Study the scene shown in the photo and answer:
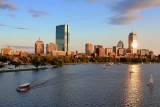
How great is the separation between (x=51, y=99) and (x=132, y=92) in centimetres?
2483

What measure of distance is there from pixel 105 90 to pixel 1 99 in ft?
100

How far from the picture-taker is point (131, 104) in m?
68.6

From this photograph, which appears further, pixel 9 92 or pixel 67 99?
pixel 9 92

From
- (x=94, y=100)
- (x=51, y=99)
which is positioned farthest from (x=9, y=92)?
(x=94, y=100)

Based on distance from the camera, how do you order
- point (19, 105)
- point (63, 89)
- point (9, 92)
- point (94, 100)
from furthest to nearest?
point (63, 89) → point (9, 92) → point (94, 100) → point (19, 105)

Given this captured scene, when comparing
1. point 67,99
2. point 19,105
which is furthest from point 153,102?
point 19,105

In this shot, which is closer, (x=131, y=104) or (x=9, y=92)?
(x=131, y=104)

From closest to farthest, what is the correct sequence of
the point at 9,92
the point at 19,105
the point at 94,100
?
the point at 19,105 < the point at 94,100 < the point at 9,92

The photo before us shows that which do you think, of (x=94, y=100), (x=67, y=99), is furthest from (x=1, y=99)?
(x=94, y=100)

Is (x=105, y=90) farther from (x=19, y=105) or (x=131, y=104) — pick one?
(x=19, y=105)

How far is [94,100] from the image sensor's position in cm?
7219

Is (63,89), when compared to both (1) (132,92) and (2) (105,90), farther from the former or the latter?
(1) (132,92)

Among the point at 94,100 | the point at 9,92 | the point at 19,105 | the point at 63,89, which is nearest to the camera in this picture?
the point at 19,105

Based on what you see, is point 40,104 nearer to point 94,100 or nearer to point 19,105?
point 19,105
